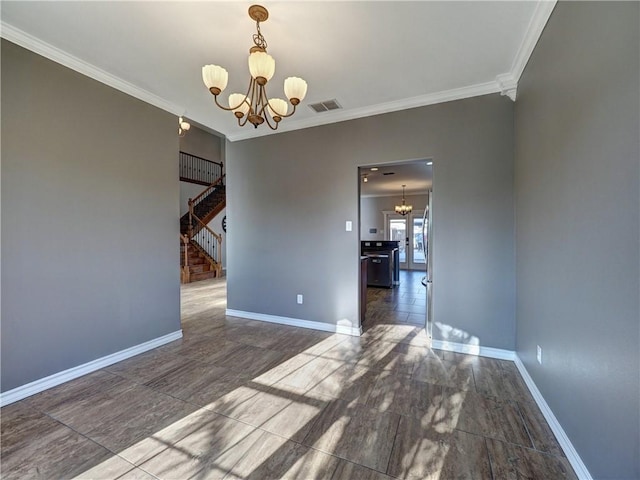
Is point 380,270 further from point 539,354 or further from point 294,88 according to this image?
point 294,88

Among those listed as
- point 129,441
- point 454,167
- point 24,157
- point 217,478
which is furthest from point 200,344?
point 454,167

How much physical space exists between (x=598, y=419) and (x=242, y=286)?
4.02m

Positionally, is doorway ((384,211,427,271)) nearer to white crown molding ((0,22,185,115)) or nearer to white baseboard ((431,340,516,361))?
white baseboard ((431,340,516,361))

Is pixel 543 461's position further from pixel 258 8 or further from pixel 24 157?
pixel 24 157

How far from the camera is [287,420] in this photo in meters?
1.95

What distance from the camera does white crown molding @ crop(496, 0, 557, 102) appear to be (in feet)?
6.18

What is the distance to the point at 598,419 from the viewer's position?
1290mm

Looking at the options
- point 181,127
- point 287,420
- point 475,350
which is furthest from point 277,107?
point 475,350

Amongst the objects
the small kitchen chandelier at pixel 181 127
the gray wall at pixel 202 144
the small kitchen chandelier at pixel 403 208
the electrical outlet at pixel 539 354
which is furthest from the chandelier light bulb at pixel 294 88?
the gray wall at pixel 202 144

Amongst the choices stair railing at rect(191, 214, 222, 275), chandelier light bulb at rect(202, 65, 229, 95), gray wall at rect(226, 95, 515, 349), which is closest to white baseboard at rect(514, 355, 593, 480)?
gray wall at rect(226, 95, 515, 349)

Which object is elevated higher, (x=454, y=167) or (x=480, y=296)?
(x=454, y=167)

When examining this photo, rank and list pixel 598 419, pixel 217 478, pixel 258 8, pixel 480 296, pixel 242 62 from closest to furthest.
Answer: pixel 598 419, pixel 217 478, pixel 258 8, pixel 242 62, pixel 480 296

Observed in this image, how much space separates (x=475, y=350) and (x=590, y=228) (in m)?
2.08

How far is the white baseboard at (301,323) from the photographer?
365cm
